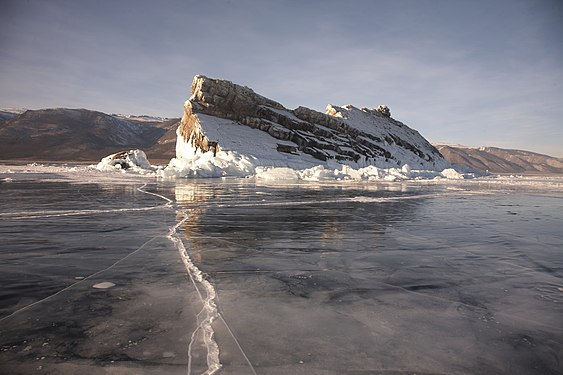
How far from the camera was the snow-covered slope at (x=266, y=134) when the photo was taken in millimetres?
27000

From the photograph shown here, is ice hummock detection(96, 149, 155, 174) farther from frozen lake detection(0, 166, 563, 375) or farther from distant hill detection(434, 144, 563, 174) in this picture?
distant hill detection(434, 144, 563, 174)

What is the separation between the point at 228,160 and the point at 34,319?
74.7 feet

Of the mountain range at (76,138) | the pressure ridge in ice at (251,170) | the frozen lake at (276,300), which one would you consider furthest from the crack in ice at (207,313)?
the mountain range at (76,138)

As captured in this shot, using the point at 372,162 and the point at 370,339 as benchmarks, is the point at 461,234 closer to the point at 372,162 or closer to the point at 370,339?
the point at 370,339

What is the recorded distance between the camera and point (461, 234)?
5586mm

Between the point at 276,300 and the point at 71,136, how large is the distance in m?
122

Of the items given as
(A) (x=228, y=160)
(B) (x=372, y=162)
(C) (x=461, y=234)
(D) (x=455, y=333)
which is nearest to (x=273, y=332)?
(D) (x=455, y=333)

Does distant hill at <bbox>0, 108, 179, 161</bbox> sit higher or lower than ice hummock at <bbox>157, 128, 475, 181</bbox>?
higher

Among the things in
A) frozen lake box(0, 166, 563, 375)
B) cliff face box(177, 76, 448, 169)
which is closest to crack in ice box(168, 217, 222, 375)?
frozen lake box(0, 166, 563, 375)

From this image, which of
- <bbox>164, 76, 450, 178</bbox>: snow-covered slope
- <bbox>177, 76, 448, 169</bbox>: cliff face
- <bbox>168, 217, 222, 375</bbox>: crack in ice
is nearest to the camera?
<bbox>168, 217, 222, 375</bbox>: crack in ice

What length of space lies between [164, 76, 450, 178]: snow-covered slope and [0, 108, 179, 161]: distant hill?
57394 millimetres

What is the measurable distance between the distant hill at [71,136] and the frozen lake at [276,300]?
3400 inches

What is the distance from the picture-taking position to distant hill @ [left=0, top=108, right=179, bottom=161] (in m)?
90.2

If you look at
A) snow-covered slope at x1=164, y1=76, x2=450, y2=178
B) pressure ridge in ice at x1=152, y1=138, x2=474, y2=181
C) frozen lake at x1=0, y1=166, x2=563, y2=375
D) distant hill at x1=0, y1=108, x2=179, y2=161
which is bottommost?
frozen lake at x1=0, y1=166, x2=563, y2=375
